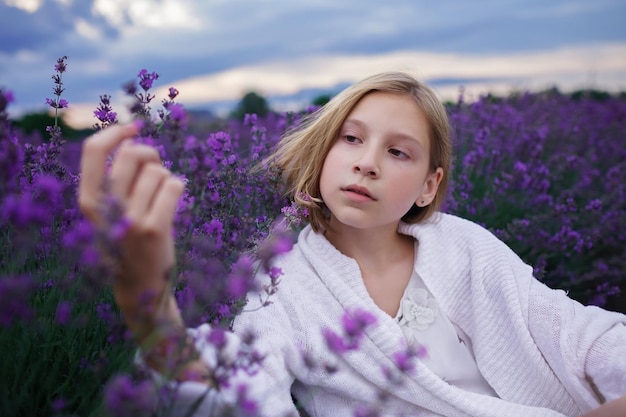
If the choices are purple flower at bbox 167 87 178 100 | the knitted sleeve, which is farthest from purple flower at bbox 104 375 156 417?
the knitted sleeve

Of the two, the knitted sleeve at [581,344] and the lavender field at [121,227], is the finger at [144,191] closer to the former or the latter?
the lavender field at [121,227]

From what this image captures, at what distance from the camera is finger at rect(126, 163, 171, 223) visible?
3.51 ft

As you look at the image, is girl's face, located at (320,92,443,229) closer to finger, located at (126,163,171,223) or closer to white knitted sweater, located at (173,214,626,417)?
white knitted sweater, located at (173,214,626,417)

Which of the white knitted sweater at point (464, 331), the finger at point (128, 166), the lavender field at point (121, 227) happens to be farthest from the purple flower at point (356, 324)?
the white knitted sweater at point (464, 331)

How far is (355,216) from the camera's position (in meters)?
1.88

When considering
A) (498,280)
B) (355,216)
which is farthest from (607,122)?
(355,216)

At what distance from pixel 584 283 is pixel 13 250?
3096 mm

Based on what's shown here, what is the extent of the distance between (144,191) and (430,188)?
4.59ft

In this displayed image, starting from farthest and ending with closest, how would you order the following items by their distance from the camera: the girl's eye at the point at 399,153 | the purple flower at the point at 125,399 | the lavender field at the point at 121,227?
1. the girl's eye at the point at 399,153
2. the lavender field at the point at 121,227
3. the purple flower at the point at 125,399

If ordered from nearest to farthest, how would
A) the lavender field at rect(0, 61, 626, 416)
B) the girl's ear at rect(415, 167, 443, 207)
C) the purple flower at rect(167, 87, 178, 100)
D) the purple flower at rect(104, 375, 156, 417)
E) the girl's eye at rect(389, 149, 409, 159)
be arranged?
the purple flower at rect(104, 375, 156, 417) → the lavender field at rect(0, 61, 626, 416) → the purple flower at rect(167, 87, 178, 100) → the girl's eye at rect(389, 149, 409, 159) → the girl's ear at rect(415, 167, 443, 207)

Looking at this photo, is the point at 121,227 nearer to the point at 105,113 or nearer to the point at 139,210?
the point at 139,210

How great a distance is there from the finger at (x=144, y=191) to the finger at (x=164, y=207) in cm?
1

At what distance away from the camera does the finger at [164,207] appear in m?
1.06

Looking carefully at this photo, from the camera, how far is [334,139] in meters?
2.10
